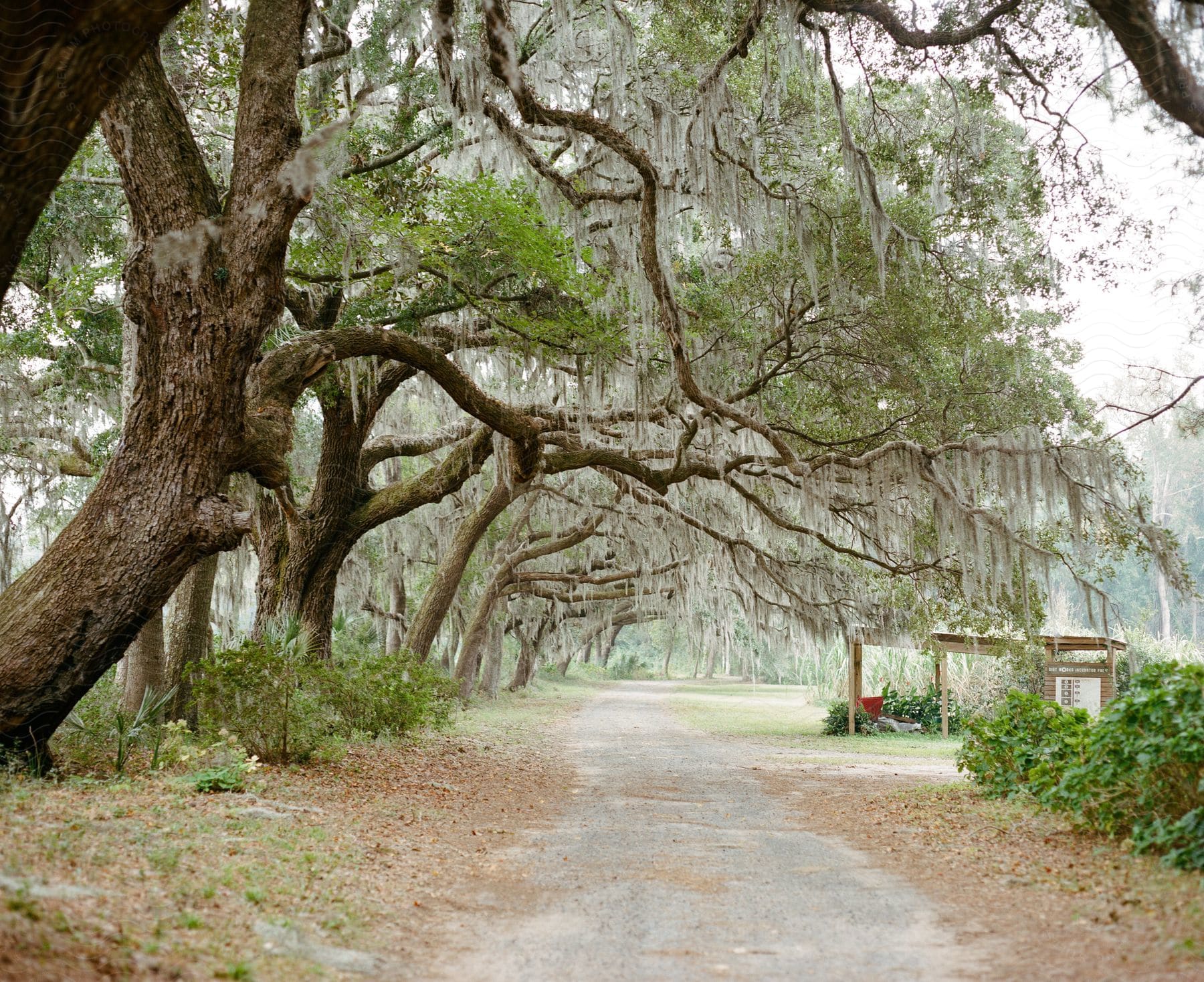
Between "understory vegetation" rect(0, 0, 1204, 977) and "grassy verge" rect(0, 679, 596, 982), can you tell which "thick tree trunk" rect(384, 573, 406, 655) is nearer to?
"understory vegetation" rect(0, 0, 1204, 977)

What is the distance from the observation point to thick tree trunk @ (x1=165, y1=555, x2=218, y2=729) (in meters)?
10.0

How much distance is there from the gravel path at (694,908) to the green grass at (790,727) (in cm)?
616

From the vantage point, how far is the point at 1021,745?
21.4 ft

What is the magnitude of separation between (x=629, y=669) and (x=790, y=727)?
33696 millimetres

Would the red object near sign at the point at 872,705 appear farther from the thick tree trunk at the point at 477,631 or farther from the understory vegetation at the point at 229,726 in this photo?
the understory vegetation at the point at 229,726

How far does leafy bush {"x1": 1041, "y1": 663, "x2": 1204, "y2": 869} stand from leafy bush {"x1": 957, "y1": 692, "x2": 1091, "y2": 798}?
0.82 m

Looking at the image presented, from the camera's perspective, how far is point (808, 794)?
26.9 ft

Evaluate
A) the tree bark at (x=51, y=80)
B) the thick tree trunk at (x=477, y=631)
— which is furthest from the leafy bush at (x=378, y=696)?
the tree bark at (x=51, y=80)

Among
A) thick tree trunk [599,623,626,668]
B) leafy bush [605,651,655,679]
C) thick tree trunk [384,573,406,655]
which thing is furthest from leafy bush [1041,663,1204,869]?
leafy bush [605,651,655,679]

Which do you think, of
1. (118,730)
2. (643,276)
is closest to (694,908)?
(118,730)

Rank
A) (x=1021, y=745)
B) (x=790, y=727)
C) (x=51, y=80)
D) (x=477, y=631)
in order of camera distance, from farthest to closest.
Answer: (x=790, y=727)
(x=477, y=631)
(x=1021, y=745)
(x=51, y=80)

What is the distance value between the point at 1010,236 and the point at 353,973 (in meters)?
8.99

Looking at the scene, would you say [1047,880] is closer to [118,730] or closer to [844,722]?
[118,730]

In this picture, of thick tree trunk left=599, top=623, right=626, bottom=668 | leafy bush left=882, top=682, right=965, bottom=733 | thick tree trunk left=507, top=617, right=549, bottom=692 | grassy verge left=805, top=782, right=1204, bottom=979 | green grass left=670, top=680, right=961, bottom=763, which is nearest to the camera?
grassy verge left=805, top=782, right=1204, bottom=979
